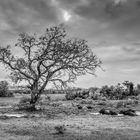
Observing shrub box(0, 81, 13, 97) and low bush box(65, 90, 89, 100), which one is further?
shrub box(0, 81, 13, 97)

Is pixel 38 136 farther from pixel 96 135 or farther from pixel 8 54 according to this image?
pixel 8 54

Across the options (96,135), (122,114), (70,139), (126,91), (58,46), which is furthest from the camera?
(126,91)

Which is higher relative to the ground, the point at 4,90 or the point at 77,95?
the point at 4,90

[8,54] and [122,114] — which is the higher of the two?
[8,54]

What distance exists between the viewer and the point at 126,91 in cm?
6456

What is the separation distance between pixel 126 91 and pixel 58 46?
36.2 meters

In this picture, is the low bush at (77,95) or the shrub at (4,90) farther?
the shrub at (4,90)

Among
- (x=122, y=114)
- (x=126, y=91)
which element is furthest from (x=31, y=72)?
(x=126, y=91)

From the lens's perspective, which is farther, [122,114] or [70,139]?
[122,114]

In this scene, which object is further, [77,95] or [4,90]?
[4,90]

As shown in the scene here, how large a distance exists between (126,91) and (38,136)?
50.4m

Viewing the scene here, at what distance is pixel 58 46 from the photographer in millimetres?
31391

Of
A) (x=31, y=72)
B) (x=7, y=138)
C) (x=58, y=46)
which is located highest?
(x=58, y=46)

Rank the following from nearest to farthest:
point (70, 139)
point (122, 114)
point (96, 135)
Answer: point (70, 139) < point (96, 135) < point (122, 114)
